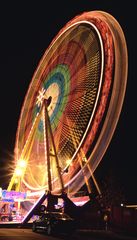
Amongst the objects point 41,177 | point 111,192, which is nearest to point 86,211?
point 41,177

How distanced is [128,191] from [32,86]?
26283mm

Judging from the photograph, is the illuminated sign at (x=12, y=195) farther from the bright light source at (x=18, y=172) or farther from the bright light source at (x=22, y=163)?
the bright light source at (x=22, y=163)

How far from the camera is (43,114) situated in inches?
985

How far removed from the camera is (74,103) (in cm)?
2206

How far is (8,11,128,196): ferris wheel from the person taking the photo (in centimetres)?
1928

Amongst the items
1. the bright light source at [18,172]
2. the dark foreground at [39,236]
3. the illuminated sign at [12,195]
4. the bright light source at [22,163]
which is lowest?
the dark foreground at [39,236]

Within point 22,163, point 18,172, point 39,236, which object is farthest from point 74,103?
point 18,172

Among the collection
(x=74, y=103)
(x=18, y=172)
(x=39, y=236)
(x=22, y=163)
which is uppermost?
(x=74, y=103)

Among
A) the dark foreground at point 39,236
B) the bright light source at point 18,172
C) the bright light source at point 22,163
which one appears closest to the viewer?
the dark foreground at point 39,236

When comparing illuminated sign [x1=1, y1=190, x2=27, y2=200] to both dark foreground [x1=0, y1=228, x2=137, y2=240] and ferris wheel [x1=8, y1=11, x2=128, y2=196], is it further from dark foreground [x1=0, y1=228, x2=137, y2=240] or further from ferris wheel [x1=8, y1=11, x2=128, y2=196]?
dark foreground [x1=0, y1=228, x2=137, y2=240]

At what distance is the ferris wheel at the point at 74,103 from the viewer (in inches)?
759

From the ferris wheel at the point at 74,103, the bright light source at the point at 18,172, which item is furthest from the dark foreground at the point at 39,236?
the bright light source at the point at 18,172

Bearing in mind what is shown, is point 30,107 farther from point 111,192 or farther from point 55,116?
point 111,192

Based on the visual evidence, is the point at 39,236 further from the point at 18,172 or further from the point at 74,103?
the point at 18,172
